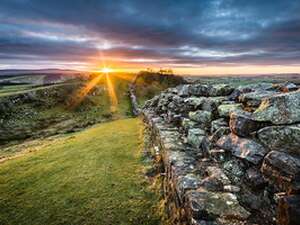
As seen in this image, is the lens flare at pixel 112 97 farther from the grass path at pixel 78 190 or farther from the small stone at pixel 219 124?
the small stone at pixel 219 124

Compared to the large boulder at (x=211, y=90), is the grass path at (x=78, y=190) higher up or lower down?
lower down

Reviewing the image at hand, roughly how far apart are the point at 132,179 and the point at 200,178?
430 cm

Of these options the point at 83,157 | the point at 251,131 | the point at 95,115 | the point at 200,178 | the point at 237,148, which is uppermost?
the point at 251,131

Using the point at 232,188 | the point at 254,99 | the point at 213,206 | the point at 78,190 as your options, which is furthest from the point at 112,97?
the point at 213,206

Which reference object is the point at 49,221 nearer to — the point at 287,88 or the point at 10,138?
the point at 287,88

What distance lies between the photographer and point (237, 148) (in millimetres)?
5223

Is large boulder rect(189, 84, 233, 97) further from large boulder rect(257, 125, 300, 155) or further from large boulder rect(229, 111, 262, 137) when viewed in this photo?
large boulder rect(257, 125, 300, 155)

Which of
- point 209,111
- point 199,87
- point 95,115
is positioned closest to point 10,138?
point 95,115

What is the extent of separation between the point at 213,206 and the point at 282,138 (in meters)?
1.89

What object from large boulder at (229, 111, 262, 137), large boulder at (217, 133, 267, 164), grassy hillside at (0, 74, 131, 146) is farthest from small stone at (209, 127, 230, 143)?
grassy hillside at (0, 74, 131, 146)

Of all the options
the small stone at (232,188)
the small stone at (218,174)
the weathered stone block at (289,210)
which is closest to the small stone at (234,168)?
the small stone at (218,174)

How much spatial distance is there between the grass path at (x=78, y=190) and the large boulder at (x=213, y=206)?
273 centimetres

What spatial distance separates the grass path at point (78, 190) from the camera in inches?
277

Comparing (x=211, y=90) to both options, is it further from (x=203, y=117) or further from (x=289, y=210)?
(x=289, y=210)
